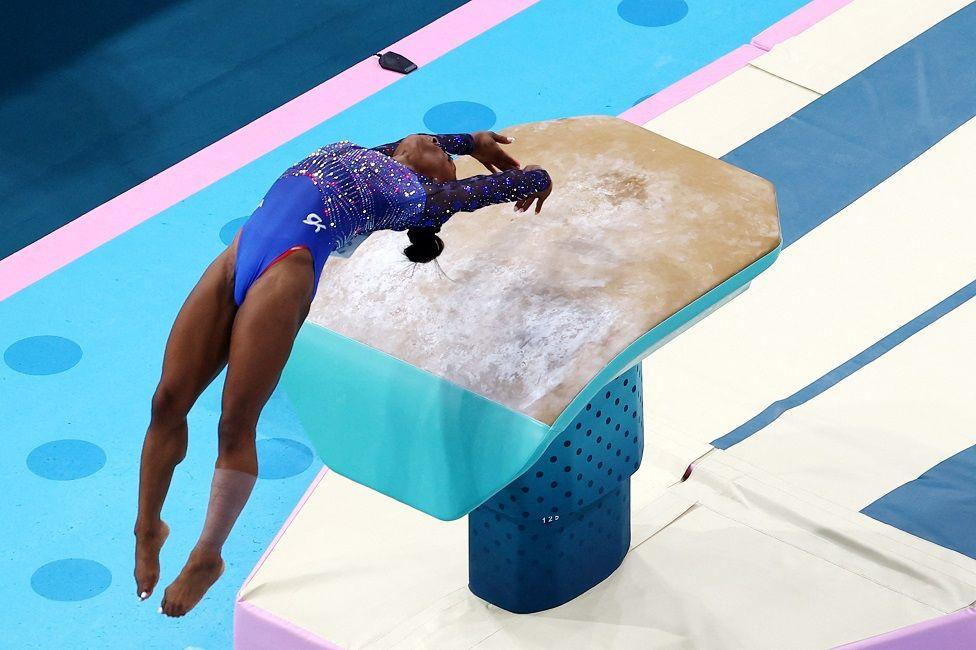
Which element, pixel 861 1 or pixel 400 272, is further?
pixel 861 1

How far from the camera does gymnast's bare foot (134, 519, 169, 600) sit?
8.57 feet

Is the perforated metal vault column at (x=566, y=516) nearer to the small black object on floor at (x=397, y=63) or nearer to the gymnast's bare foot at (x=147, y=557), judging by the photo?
the gymnast's bare foot at (x=147, y=557)

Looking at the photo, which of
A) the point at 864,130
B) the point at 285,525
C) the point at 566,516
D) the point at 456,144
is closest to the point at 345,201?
the point at 456,144

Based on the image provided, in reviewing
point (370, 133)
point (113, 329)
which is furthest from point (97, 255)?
point (370, 133)

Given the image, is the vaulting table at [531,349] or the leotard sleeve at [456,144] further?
the leotard sleeve at [456,144]

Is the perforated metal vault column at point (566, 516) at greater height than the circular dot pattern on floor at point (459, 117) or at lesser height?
greater

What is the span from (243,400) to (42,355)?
1.97 meters

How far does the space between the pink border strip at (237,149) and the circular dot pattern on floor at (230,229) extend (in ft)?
0.81

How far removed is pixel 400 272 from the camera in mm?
3188

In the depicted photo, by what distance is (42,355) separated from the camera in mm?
4348

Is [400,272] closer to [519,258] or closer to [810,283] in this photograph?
[519,258]

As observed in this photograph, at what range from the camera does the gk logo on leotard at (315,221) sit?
2.77 metres

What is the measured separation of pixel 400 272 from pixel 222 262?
0.51m

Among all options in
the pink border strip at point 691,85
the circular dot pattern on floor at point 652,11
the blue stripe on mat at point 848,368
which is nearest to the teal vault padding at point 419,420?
the blue stripe on mat at point 848,368
